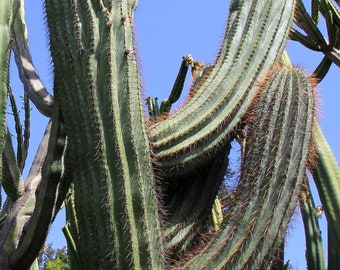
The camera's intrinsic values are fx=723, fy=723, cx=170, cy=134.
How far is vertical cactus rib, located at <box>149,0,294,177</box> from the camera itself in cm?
341

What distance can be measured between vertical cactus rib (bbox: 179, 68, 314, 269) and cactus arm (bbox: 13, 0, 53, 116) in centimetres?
117

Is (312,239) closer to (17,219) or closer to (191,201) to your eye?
(191,201)

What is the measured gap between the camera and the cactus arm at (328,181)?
378 centimetres

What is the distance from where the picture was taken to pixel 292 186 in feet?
10.7

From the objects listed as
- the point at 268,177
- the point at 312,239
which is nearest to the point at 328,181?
the point at 312,239

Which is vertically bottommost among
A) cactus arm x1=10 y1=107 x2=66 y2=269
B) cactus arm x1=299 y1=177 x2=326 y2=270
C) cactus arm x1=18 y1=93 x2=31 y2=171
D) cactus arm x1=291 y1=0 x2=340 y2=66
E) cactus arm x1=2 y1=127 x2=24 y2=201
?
cactus arm x1=299 y1=177 x2=326 y2=270

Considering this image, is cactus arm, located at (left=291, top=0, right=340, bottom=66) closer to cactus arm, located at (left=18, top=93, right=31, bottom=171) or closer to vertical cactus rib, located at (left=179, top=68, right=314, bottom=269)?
vertical cactus rib, located at (left=179, top=68, right=314, bottom=269)

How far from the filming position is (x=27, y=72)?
168 inches

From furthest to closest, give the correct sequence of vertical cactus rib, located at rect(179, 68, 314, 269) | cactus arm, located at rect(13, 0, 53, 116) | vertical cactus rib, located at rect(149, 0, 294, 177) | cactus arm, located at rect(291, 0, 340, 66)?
cactus arm, located at rect(291, 0, 340, 66)
cactus arm, located at rect(13, 0, 53, 116)
vertical cactus rib, located at rect(149, 0, 294, 177)
vertical cactus rib, located at rect(179, 68, 314, 269)

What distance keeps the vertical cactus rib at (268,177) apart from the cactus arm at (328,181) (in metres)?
0.41

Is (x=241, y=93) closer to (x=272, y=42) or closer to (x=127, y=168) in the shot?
(x=272, y=42)

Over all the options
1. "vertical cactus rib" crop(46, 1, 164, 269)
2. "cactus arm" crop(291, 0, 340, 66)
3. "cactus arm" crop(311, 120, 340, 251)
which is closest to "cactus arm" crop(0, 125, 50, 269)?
"vertical cactus rib" crop(46, 1, 164, 269)

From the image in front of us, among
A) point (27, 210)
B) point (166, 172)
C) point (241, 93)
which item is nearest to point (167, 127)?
point (166, 172)

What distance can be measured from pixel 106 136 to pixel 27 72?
1454 millimetres
